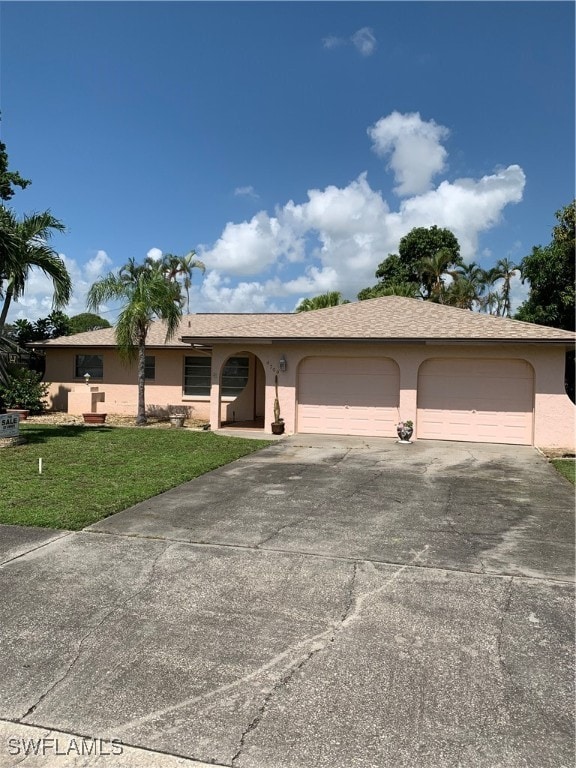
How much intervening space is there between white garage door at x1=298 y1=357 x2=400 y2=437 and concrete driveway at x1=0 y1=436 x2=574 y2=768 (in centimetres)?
868

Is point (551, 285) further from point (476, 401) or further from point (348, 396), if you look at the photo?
point (348, 396)

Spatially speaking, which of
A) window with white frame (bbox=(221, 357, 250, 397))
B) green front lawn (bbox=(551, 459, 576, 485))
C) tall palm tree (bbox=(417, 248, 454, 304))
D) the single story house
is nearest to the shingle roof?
the single story house

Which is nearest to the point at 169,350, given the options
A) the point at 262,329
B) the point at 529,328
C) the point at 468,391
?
the point at 262,329

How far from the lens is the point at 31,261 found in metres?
14.5

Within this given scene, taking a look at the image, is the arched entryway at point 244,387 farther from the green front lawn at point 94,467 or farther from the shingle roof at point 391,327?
the green front lawn at point 94,467

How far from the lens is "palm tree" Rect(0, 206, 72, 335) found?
1352 centimetres

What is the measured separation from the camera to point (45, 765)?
8.30 feet

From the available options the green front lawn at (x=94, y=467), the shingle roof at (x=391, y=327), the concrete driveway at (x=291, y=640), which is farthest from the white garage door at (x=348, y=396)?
the concrete driveway at (x=291, y=640)

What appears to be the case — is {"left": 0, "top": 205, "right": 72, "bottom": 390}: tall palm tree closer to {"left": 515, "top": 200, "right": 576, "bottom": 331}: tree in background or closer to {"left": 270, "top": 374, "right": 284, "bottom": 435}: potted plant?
{"left": 270, "top": 374, "right": 284, "bottom": 435}: potted plant

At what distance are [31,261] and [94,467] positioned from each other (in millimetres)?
7534

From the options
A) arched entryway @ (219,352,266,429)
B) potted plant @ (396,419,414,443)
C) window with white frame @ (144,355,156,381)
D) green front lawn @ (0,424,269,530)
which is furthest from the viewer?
window with white frame @ (144,355,156,381)

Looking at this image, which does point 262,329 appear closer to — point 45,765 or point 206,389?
point 206,389

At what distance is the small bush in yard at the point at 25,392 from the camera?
19.7 metres

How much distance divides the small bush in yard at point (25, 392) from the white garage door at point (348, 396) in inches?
428
